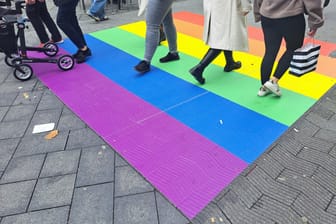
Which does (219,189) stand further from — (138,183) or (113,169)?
(113,169)

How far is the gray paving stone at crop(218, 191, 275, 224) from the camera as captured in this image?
1981mm

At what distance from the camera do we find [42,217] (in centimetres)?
205

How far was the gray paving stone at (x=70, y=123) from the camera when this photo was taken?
3019 mm

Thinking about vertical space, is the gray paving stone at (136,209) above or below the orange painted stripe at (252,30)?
below

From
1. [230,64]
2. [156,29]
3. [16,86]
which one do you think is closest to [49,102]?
[16,86]

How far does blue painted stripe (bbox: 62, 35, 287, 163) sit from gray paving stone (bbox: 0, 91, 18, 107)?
44.1 inches

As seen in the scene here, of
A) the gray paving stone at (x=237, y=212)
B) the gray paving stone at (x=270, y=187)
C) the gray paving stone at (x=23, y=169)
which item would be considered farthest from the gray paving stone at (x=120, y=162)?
Result: the gray paving stone at (x=270, y=187)

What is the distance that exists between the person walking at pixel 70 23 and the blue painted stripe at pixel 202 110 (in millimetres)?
167

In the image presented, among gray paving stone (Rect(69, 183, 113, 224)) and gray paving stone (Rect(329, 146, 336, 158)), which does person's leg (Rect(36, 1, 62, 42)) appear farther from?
gray paving stone (Rect(329, 146, 336, 158))

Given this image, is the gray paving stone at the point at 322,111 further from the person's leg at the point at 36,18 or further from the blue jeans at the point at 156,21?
the person's leg at the point at 36,18

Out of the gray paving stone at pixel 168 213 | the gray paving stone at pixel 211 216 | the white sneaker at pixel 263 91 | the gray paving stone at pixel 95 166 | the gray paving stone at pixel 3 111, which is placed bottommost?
the gray paving stone at pixel 3 111

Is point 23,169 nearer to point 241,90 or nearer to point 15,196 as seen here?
point 15,196

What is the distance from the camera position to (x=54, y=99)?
354 cm

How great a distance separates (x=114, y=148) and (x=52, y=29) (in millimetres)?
3120
